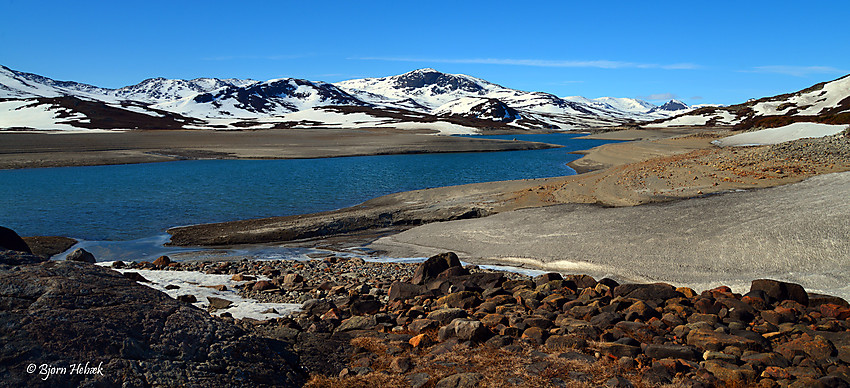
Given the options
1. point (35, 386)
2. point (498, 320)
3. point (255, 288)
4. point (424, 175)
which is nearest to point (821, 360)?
point (498, 320)

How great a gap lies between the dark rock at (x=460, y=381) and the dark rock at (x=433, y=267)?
16.2 feet

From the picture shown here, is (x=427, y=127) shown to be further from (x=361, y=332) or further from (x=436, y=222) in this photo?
(x=361, y=332)

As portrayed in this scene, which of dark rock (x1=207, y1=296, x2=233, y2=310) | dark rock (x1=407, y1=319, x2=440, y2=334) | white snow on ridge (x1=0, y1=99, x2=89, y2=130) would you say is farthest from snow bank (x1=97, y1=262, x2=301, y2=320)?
white snow on ridge (x1=0, y1=99, x2=89, y2=130)

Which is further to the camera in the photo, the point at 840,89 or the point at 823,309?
the point at 840,89

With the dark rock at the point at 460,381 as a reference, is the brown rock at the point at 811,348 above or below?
above

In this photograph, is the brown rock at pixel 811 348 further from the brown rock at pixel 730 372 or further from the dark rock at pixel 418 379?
the dark rock at pixel 418 379

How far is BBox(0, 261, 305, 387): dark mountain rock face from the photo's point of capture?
5020 mm

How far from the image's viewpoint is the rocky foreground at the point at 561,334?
6312 mm

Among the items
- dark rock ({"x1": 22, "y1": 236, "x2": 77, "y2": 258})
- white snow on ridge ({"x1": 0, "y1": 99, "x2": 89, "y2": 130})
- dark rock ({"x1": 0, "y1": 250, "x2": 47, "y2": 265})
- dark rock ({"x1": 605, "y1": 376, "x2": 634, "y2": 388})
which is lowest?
dark rock ({"x1": 22, "y1": 236, "x2": 77, "y2": 258})

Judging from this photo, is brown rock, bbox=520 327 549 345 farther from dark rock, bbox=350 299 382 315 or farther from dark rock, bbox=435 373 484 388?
dark rock, bbox=350 299 382 315

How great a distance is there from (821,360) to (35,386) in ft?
27.7

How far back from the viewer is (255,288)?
11383mm

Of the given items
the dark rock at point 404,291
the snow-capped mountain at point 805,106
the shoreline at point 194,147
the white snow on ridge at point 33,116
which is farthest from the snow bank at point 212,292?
the white snow on ridge at point 33,116

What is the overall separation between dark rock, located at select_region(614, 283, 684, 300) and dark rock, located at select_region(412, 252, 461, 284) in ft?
11.8
